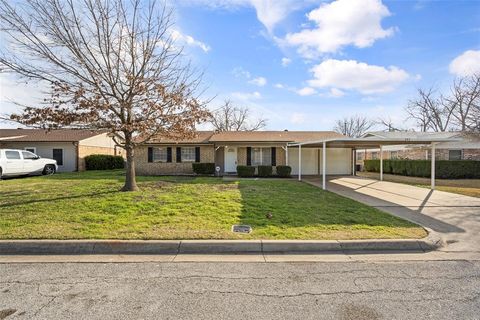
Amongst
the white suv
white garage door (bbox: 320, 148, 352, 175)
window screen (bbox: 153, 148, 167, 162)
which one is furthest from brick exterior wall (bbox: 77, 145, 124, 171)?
white garage door (bbox: 320, 148, 352, 175)

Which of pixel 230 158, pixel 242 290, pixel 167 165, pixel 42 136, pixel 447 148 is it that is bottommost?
pixel 242 290

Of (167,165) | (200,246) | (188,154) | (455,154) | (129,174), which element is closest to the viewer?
(200,246)

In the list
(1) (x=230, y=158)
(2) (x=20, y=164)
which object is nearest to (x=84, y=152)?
(2) (x=20, y=164)

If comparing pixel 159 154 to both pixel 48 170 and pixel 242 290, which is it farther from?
pixel 242 290

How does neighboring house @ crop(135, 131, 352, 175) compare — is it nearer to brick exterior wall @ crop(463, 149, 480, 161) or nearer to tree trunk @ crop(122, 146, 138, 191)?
tree trunk @ crop(122, 146, 138, 191)

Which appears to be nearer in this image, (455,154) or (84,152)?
(455,154)

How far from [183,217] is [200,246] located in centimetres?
180

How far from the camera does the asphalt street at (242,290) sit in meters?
2.99

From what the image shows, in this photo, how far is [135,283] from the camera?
12.1 ft

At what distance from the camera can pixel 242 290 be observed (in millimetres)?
3498

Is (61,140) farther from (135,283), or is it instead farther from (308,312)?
(308,312)

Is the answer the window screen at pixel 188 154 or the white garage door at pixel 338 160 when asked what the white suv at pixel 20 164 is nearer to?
the window screen at pixel 188 154

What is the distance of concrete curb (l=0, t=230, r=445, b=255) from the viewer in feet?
16.0

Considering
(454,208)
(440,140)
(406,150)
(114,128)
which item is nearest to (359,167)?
(406,150)
